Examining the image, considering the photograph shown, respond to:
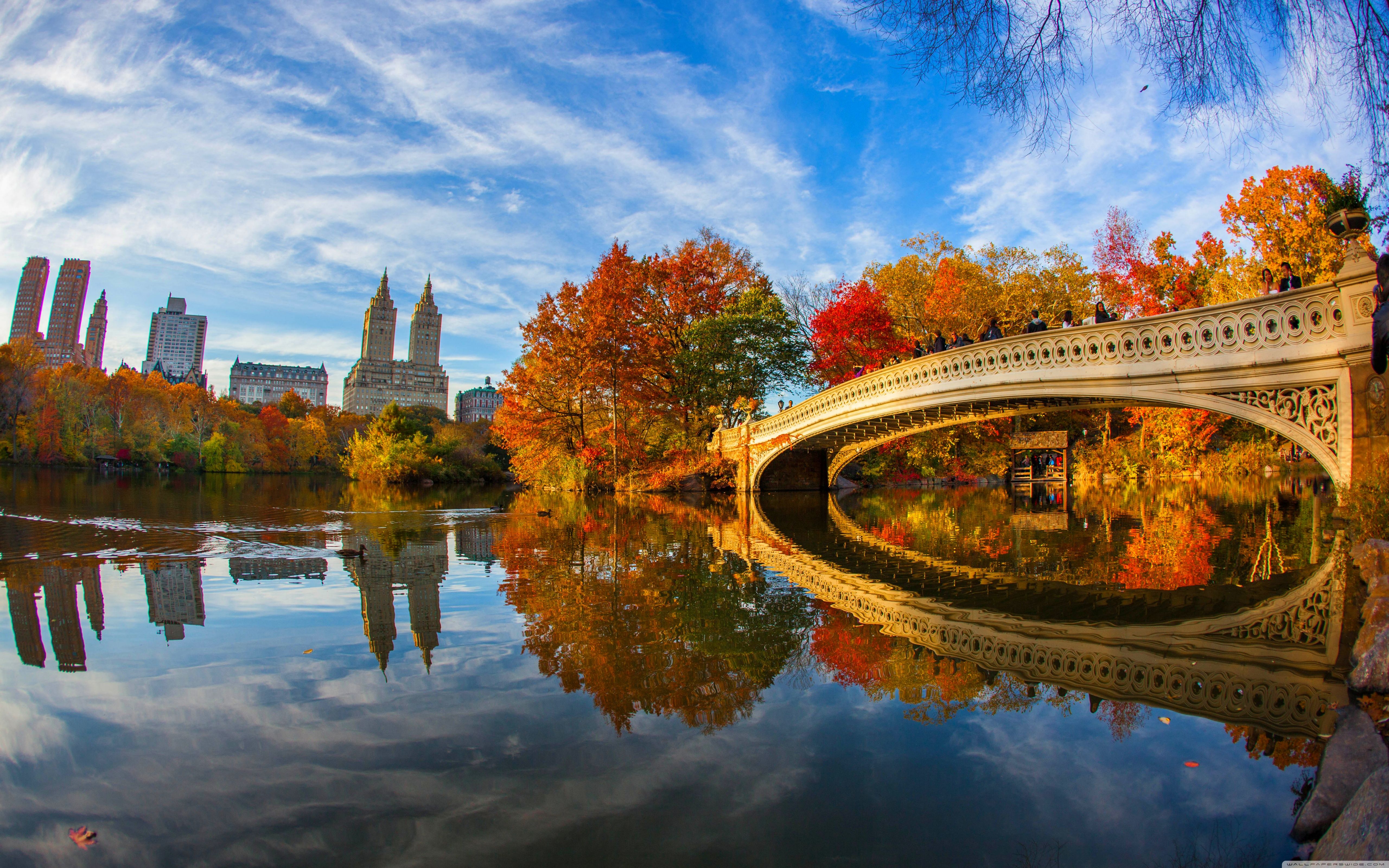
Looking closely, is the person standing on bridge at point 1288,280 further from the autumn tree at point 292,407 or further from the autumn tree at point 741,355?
the autumn tree at point 292,407

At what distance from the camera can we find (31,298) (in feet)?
522

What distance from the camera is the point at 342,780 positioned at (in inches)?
98.1

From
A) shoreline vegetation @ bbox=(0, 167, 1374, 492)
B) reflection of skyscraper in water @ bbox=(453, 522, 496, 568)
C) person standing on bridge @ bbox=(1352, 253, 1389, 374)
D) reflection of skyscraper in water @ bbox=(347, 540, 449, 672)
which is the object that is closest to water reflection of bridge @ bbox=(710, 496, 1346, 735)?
person standing on bridge @ bbox=(1352, 253, 1389, 374)

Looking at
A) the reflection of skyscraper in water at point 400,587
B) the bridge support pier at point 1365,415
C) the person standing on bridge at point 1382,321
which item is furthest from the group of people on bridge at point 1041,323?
the reflection of skyscraper in water at point 400,587

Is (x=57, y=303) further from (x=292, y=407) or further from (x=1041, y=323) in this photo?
(x=1041, y=323)

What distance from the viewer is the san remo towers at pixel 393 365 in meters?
146

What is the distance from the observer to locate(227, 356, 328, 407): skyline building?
15162 centimetres

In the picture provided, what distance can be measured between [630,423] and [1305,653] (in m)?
23.6

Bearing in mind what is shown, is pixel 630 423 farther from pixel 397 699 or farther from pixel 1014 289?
pixel 397 699

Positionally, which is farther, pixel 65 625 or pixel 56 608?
pixel 56 608

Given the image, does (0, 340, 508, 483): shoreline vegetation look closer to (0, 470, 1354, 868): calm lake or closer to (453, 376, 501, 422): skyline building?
(0, 470, 1354, 868): calm lake

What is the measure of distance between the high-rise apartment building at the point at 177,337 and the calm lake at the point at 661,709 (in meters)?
213

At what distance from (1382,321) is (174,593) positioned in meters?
9.98

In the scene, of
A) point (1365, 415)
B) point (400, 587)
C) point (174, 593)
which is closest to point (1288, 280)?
point (1365, 415)
